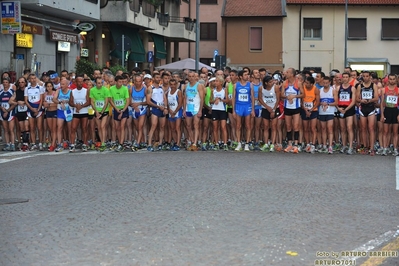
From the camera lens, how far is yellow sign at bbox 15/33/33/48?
3119 cm

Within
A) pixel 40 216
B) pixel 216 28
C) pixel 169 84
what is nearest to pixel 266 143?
pixel 169 84

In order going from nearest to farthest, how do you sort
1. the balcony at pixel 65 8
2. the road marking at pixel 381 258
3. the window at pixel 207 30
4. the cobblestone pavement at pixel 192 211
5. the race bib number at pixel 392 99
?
the road marking at pixel 381 258 < the cobblestone pavement at pixel 192 211 < the race bib number at pixel 392 99 < the balcony at pixel 65 8 < the window at pixel 207 30

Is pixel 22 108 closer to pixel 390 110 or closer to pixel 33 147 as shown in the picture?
pixel 33 147

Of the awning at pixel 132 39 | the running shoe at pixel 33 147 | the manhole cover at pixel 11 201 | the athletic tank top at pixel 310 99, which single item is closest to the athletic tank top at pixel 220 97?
the athletic tank top at pixel 310 99

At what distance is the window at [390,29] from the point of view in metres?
61.1

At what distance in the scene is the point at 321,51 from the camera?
61.7 meters

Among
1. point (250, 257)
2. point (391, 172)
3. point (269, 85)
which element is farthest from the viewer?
point (269, 85)

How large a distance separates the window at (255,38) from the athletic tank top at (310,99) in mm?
43695

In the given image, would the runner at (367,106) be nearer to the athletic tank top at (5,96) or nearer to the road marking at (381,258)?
the athletic tank top at (5,96)

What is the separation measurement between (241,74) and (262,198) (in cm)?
871

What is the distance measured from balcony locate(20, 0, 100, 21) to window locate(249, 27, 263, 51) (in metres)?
25.6

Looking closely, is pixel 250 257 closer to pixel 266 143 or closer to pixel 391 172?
pixel 391 172

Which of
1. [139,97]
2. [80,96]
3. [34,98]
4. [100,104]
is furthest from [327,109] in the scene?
[34,98]

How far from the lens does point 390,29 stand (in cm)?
6109
